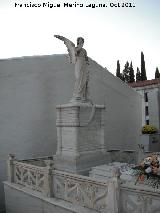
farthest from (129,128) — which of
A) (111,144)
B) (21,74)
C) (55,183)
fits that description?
(55,183)

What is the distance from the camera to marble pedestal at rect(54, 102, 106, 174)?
353 inches

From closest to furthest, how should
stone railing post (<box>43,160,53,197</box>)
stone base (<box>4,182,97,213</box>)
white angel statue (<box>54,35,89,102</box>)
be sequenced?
stone base (<box>4,182,97,213</box>)
stone railing post (<box>43,160,53,197</box>)
white angel statue (<box>54,35,89,102</box>)

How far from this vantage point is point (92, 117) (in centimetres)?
947

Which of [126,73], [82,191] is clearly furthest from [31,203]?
[126,73]

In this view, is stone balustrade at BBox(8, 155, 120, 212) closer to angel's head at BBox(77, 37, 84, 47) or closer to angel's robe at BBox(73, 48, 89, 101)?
angel's robe at BBox(73, 48, 89, 101)

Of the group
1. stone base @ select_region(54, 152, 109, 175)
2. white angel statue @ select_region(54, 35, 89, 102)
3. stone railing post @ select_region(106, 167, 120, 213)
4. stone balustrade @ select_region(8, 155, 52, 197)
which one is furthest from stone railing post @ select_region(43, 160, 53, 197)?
white angel statue @ select_region(54, 35, 89, 102)

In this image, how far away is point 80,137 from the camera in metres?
9.09

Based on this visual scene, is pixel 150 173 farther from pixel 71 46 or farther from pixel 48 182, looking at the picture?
pixel 71 46

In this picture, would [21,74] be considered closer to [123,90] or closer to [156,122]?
[123,90]

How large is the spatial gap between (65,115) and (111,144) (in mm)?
4691

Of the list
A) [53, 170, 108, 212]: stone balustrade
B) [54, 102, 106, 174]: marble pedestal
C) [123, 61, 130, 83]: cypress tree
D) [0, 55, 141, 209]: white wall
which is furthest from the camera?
[123, 61, 130, 83]: cypress tree

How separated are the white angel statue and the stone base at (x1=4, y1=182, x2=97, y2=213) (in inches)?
137

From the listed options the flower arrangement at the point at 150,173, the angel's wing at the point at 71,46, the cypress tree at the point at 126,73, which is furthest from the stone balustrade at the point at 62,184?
the cypress tree at the point at 126,73

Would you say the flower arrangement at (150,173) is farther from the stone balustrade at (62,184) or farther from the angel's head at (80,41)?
the angel's head at (80,41)
